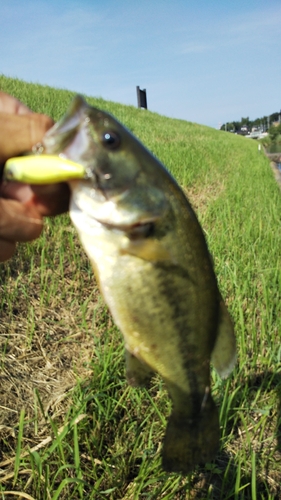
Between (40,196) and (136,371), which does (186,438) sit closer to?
(136,371)

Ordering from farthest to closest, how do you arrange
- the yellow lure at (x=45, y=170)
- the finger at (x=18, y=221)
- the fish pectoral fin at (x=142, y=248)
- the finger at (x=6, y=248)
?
the finger at (x=6, y=248), the finger at (x=18, y=221), the fish pectoral fin at (x=142, y=248), the yellow lure at (x=45, y=170)

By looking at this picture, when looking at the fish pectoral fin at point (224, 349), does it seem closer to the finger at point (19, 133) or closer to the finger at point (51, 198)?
the finger at point (51, 198)

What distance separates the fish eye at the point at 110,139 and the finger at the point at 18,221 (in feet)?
1.10

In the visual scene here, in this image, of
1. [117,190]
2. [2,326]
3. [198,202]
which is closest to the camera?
[117,190]

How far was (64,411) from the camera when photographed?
84.1 inches

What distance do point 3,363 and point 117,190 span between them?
55.1 inches

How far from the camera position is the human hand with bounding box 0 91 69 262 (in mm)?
1321

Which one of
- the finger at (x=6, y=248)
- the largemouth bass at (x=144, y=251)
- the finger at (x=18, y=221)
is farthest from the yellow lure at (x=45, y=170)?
the finger at (x=6, y=248)

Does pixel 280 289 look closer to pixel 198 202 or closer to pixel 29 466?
pixel 29 466

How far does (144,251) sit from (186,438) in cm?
66

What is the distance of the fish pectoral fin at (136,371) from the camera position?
1.47 m

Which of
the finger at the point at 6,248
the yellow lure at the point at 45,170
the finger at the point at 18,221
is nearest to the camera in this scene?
the yellow lure at the point at 45,170

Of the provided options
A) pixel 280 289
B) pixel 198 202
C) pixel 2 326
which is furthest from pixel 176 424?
pixel 198 202

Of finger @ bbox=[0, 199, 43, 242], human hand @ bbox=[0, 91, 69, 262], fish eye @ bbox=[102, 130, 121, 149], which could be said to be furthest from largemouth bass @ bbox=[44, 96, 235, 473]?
finger @ bbox=[0, 199, 43, 242]
